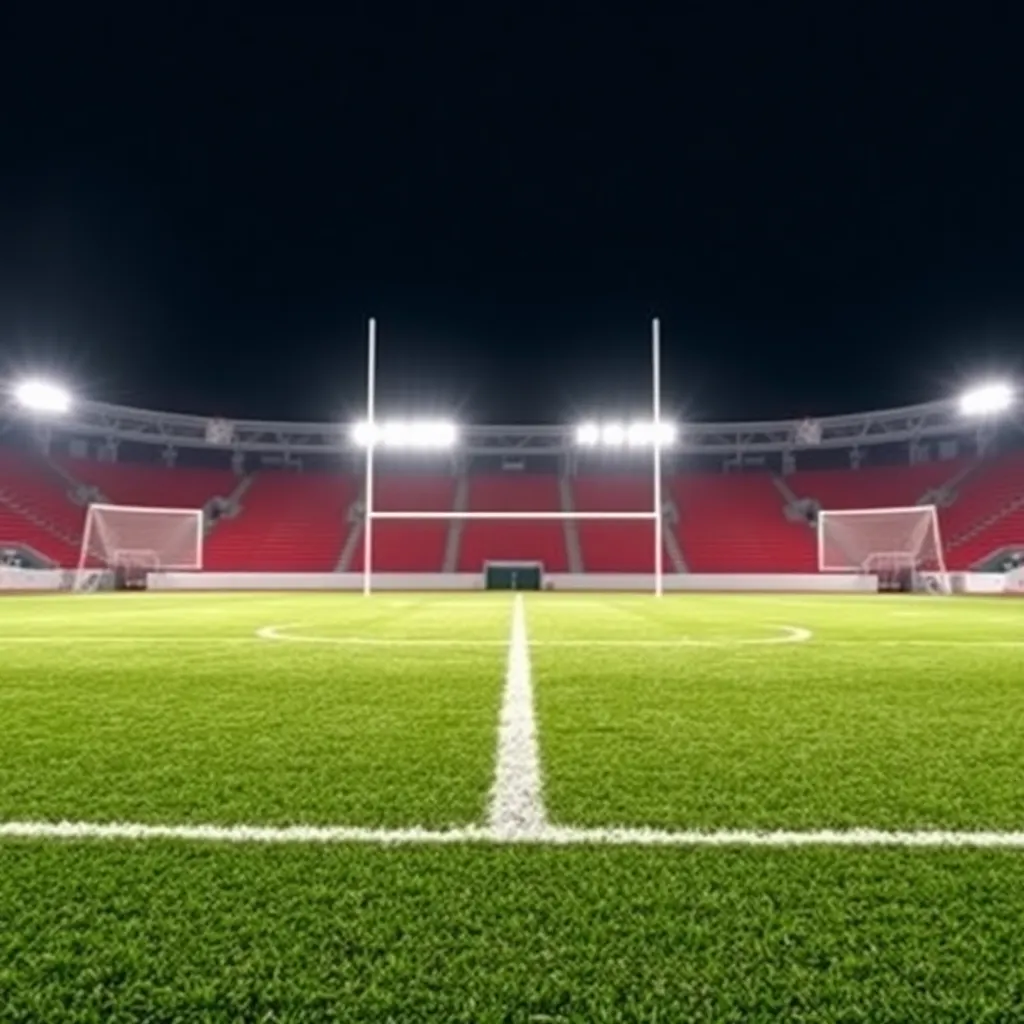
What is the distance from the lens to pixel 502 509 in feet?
118

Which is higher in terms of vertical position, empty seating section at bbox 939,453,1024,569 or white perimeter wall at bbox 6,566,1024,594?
empty seating section at bbox 939,453,1024,569

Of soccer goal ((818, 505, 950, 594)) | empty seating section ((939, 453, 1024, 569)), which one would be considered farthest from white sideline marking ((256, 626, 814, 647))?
empty seating section ((939, 453, 1024, 569))

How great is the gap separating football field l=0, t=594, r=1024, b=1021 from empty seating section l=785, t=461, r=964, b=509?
33.2 m

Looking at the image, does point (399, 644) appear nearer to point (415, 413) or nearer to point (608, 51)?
point (608, 51)

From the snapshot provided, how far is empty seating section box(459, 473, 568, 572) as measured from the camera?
32.1 m

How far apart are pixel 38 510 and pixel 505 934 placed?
34.0 meters

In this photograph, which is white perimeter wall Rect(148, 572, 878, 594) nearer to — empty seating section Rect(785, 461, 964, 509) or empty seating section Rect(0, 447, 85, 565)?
empty seating section Rect(0, 447, 85, 565)

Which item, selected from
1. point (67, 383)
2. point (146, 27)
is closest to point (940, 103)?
point (146, 27)

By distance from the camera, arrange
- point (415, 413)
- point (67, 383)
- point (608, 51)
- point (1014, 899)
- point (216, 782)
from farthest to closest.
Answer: point (415, 413)
point (67, 383)
point (608, 51)
point (216, 782)
point (1014, 899)

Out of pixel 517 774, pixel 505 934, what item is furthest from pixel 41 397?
pixel 505 934

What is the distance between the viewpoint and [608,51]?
21656 mm

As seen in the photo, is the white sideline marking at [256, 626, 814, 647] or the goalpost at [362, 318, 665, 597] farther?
the goalpost at [362, 318, 665, 597]

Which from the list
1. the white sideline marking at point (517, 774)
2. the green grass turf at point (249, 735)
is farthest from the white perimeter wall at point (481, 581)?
the white sideline marking at point (517, 774)

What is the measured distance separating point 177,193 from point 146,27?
247 inches
